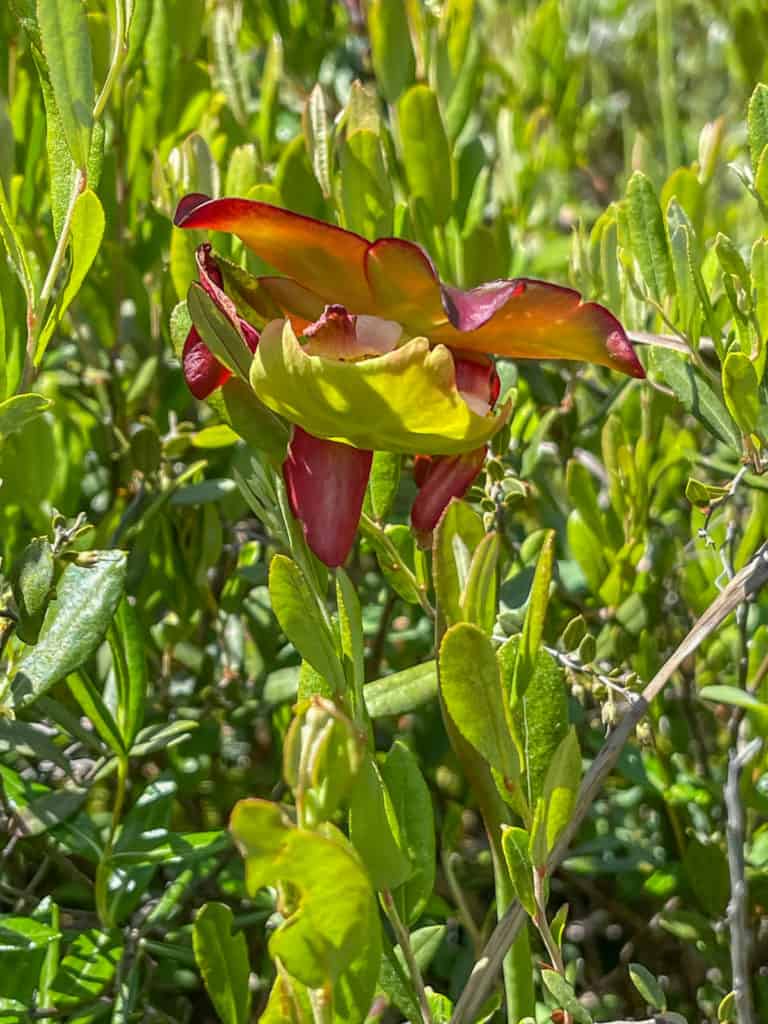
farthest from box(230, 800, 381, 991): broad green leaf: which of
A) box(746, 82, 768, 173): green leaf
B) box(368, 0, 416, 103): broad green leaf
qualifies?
box(368, 0, 416, 103): broad green leaf

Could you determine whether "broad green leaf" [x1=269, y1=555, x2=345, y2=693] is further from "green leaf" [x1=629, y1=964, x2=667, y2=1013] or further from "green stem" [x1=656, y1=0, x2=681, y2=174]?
"green stem" [x1=656, y1=0, x2=681, y2=174]

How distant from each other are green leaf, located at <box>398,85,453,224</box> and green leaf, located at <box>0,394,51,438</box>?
55cm

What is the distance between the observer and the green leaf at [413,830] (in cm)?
81

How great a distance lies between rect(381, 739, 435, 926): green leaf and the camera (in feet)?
2.65

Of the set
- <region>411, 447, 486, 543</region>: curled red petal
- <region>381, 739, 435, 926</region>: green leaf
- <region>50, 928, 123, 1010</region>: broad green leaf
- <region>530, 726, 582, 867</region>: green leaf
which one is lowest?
<region>50, 928, 123, 1010</region>: broad green leaf

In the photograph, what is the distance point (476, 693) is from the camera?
2.25ft

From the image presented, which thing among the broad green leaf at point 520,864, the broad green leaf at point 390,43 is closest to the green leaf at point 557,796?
the broad green leaf at point 520,864

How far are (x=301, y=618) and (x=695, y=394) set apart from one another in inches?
17.5

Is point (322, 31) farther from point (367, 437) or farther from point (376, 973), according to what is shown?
point (376, 973)

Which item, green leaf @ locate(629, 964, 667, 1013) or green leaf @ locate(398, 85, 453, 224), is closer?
green leaf @ locate(629, 964, 667, 1013)

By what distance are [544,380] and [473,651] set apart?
0.74 meters

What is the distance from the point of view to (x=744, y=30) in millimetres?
1857

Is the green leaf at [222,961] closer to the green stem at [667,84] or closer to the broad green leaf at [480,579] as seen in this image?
the broad green leaf at [480,579]

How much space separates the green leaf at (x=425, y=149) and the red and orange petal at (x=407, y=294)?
1.66 feet
